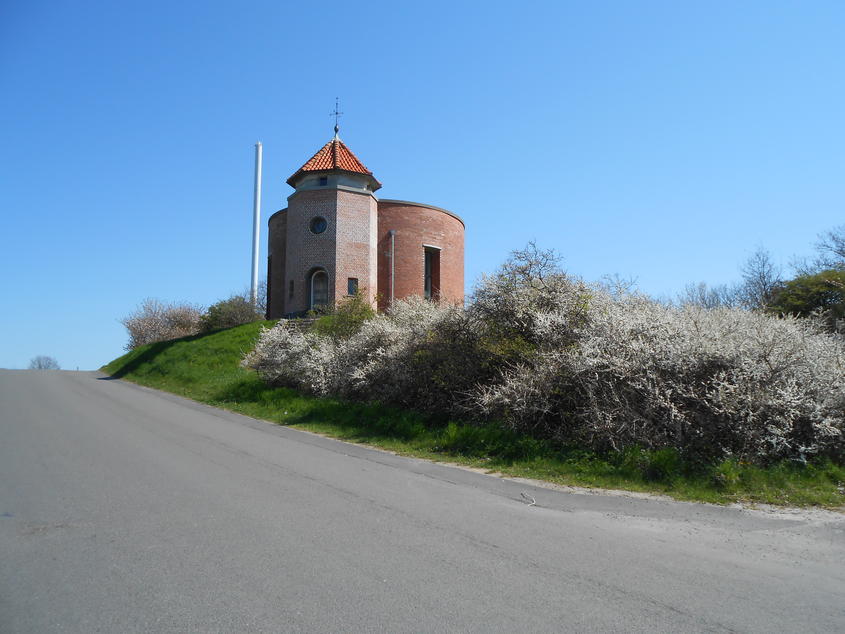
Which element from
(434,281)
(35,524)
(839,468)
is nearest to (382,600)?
(35,524)

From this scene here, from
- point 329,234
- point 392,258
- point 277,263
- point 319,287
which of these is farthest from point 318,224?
point 277,263

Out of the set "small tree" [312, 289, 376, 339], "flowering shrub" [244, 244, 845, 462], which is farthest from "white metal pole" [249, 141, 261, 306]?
"flowering shrub" [244, 244, 845, 462]

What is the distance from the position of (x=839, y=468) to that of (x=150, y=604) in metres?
7.99

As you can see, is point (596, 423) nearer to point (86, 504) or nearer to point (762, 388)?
point (762, 388)

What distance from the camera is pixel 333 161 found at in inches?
1178

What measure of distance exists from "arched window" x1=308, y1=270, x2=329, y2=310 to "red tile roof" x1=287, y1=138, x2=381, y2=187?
17.8ft

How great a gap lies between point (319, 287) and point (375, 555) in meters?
25.5

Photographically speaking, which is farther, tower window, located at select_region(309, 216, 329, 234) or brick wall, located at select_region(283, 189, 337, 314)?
tower window, located at select_region(309, 216, 329, 234)

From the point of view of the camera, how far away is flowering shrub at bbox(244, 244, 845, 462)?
757 cm

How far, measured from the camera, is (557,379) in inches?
371

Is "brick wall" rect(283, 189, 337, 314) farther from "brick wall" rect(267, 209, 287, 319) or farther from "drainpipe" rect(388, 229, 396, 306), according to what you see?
"drainpipe" rect(388, 229, 396, 306)

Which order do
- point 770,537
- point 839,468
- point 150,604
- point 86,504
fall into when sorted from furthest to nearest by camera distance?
1. point 839,468
2. point 86,504
3. point 770,537
4. point 150,604

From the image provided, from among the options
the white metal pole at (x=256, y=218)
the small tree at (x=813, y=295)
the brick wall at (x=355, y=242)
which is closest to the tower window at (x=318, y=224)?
the brick wall at (x=355, y=242)

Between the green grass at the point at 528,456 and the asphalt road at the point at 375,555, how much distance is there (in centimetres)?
70
